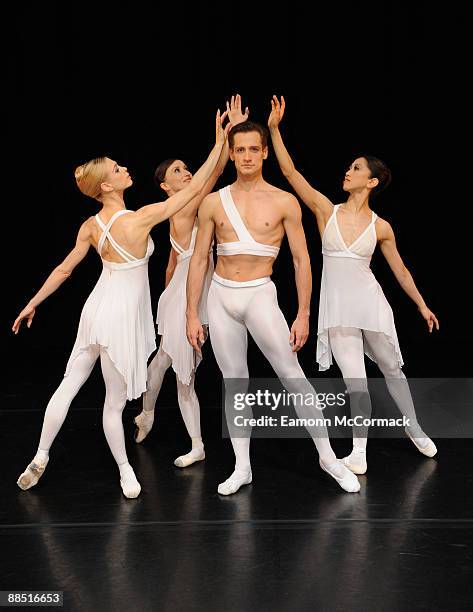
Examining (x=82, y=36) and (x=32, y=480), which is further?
(x=82, y=36)

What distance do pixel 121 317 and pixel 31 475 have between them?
82 cm

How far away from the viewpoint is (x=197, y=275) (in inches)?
148

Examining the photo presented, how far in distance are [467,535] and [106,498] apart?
4.96 ft

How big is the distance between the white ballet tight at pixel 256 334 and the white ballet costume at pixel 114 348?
13.1 inches

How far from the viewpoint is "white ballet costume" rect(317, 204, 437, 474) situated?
12.9 feet

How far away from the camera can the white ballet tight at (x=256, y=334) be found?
363 centimetres

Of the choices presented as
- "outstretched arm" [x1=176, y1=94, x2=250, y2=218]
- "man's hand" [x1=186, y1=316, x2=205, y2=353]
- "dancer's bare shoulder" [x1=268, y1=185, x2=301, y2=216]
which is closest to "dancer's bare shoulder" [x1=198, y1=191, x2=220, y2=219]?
"outstretched arm" [x1=176, y1=94, x2=250, y2=218]

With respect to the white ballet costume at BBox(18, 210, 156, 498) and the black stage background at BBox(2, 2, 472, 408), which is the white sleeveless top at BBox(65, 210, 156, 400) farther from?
the black stage background at BBox(2, 2, 472, 408)

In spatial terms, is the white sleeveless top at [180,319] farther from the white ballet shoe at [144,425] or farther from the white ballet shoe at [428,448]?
the white ballet shoe at [428,448]

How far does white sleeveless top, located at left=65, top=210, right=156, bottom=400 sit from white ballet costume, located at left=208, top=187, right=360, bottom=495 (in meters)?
0.32

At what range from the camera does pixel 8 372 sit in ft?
19.5

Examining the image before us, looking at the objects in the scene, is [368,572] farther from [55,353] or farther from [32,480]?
[55,353]

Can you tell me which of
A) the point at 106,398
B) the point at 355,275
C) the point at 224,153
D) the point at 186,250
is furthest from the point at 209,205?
the point at 106,398

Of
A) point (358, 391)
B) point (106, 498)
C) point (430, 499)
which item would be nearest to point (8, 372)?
point (106, 498)
